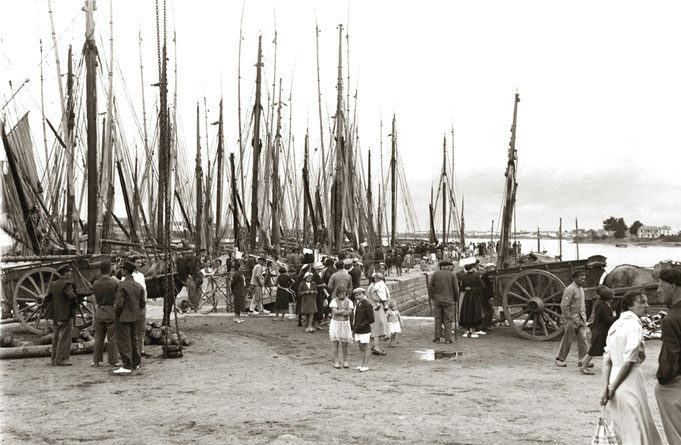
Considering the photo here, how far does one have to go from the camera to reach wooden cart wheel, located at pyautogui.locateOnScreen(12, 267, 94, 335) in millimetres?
11625

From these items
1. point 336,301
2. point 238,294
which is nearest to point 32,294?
point 238,294

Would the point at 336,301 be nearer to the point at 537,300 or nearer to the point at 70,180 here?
the point at 537,300

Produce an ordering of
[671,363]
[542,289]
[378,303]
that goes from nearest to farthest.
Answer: [671,363]
[378,303]
[542,289]

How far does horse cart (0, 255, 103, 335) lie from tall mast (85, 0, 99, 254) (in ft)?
3.01

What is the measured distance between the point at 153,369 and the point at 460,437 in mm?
5352

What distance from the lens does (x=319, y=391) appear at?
7922 mm

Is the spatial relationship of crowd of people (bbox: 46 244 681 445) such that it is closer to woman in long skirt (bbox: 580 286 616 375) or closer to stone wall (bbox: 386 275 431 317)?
woman in long skirt (bbox: 580 286 616 375)

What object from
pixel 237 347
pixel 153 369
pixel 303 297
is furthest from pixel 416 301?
pixel 153 369

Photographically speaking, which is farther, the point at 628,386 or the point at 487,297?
the point at 487,297

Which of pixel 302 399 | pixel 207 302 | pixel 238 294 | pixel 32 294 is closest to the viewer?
pixel 302 399

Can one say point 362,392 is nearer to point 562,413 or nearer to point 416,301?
point 562,413

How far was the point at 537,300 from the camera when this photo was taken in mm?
12359

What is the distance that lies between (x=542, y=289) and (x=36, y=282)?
1046cm

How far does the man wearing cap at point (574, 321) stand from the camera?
9875 millimetres
